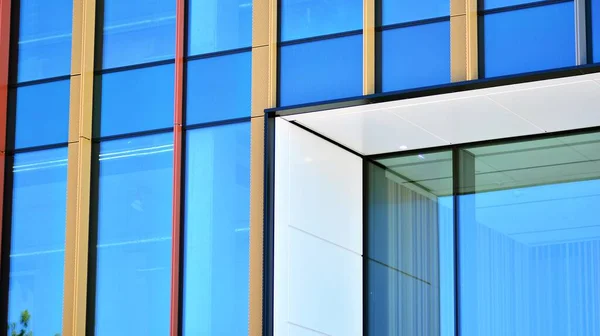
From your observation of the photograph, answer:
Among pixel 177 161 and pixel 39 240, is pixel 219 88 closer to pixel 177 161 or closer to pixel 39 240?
pixel 177 161

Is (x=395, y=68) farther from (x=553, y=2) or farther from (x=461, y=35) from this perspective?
(x=553, y=2)

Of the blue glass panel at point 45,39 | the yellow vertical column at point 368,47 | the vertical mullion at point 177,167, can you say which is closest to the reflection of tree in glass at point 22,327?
the vertical mullion at point 177,167

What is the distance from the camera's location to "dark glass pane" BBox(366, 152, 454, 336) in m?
20.2

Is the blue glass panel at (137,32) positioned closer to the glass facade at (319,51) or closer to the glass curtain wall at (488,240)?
the glass facade at (319,51)

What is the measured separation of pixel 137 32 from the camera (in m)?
20.9

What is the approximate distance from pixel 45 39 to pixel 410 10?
6.57m

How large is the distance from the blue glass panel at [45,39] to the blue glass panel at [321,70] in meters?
4.06

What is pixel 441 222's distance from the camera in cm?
2045

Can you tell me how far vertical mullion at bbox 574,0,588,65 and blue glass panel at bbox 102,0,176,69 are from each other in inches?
259

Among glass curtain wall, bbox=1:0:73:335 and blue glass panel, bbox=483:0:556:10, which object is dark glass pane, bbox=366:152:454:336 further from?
glass curtain wall, bbox=1:0:73:335

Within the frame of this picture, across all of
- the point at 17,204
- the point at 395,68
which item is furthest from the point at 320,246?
the point at 17,204

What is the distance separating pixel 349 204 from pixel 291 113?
2455 mm

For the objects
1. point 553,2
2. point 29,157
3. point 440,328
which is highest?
point 553,2

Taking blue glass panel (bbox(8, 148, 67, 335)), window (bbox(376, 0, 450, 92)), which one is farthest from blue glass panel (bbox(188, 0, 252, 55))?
blue glass panel (bbox(8, 148, 67, 335))
